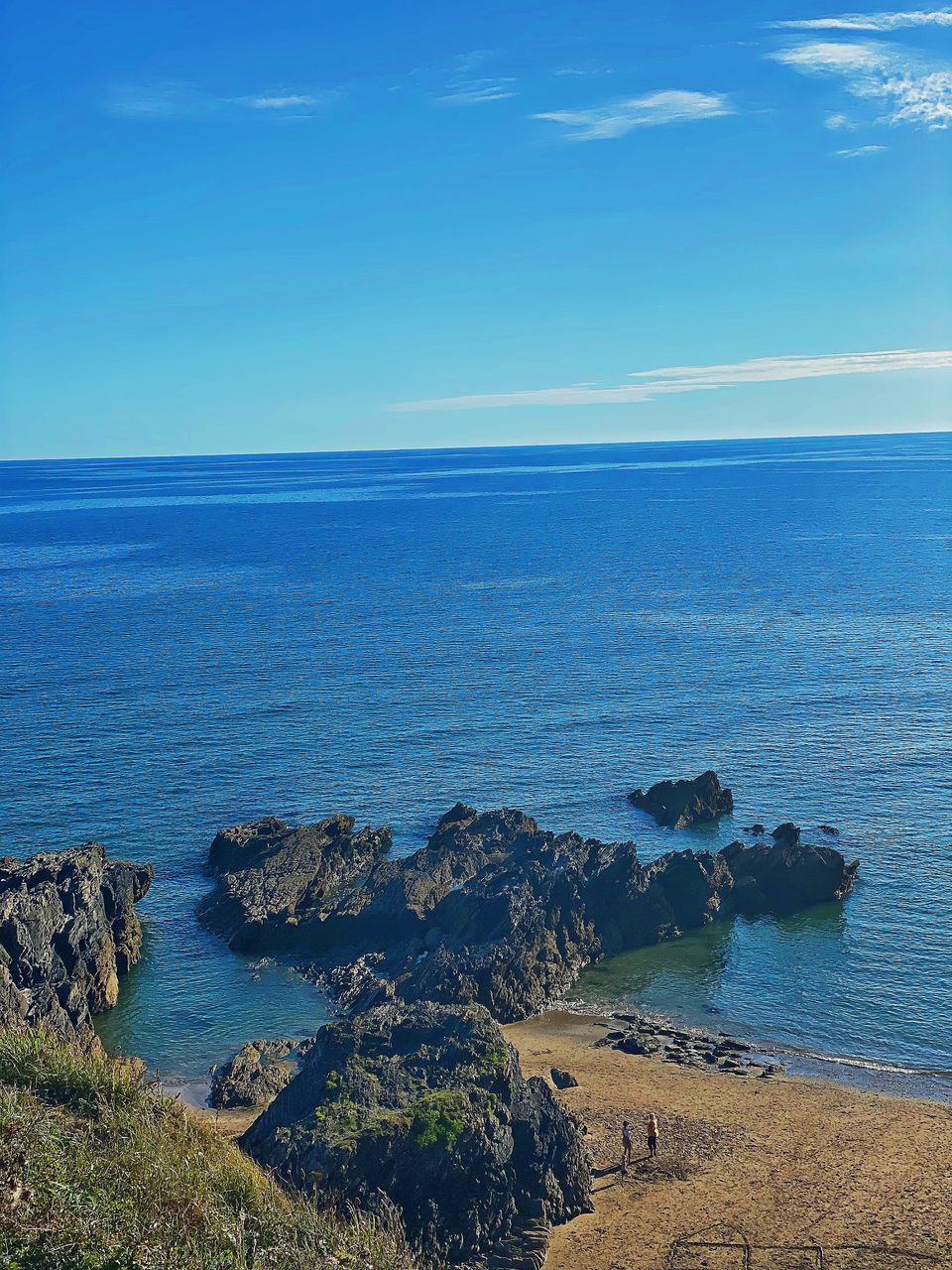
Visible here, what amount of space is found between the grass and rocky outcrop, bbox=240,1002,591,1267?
3.43 metres

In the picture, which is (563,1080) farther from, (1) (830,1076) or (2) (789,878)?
(2) (789,878)

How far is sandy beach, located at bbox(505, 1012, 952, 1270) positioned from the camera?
1173 inches

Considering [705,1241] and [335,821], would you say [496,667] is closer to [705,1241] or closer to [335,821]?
[335,821]

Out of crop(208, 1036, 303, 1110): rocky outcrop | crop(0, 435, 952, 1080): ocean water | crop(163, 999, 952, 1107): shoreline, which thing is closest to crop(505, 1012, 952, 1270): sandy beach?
crop(163, 999, 952, 1107): shoreline

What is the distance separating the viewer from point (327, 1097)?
3186cm

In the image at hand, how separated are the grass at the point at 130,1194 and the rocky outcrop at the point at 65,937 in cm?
1440

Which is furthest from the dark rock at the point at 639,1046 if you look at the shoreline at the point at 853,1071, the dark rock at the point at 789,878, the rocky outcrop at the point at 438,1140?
the dark rock at the point at 789,878

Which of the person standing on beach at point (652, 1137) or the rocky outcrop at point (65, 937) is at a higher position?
the rocky outcrop at point (65, 937)

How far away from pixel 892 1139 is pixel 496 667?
6257 centimetres

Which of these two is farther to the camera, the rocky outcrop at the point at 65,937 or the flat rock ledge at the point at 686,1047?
the rocky outcrop at the point at 65,937

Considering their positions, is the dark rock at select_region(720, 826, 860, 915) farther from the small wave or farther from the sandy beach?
the sandy beach

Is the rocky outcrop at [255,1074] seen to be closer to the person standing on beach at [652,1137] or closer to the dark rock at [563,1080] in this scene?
the dark rock at [563,1080]

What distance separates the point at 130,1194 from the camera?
810 inches

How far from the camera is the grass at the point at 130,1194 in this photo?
61.3 feet
